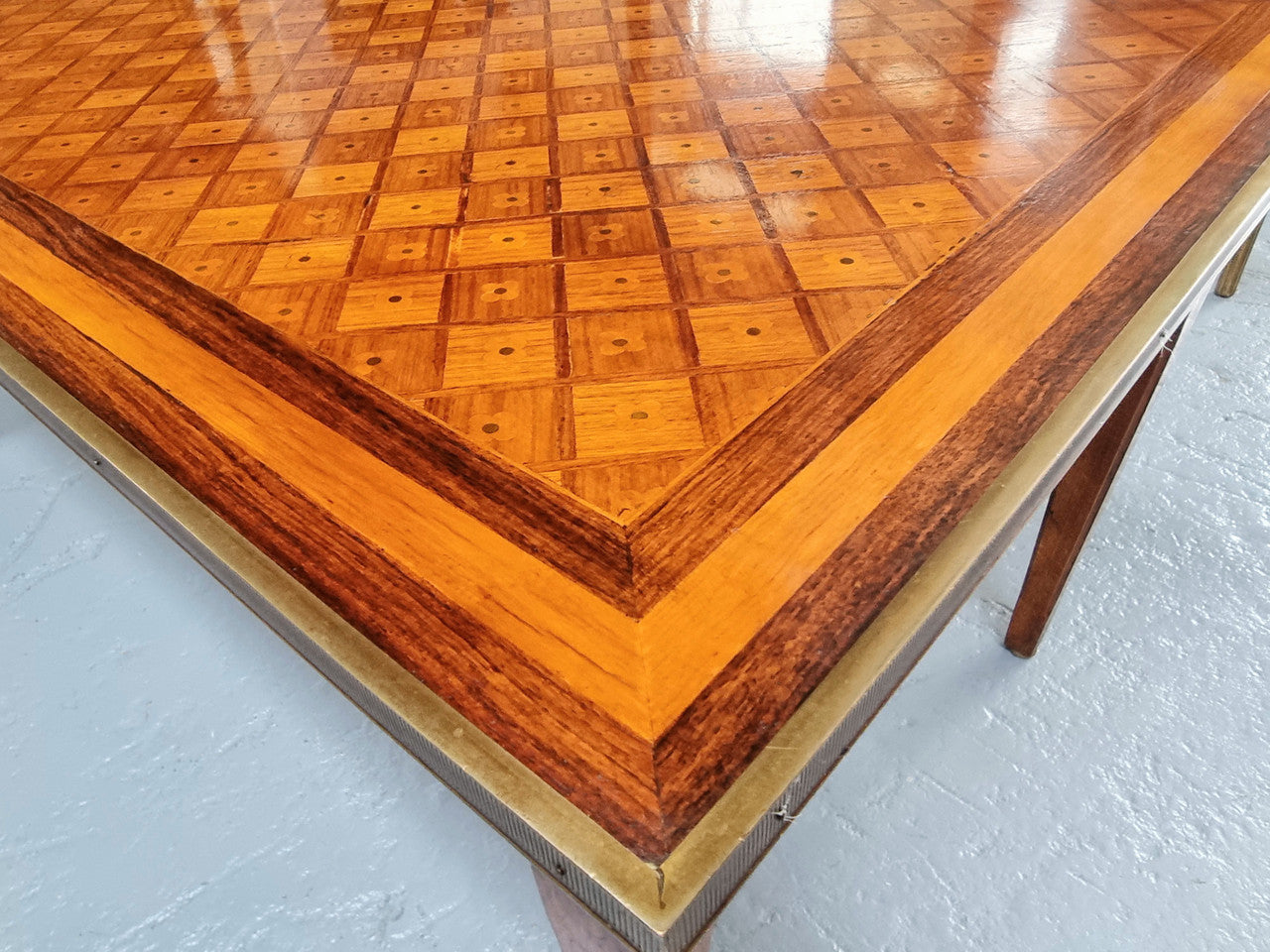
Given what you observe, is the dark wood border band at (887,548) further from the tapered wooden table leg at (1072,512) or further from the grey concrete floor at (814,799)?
the grey concrete floor at (814,799)

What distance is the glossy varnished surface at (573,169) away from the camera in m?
0.74

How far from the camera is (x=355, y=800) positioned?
108 cm

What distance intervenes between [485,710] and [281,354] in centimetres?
39

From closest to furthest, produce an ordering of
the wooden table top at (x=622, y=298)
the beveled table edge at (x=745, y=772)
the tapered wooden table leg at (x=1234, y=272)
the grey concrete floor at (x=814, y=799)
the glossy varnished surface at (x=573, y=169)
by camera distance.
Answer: the beveled table edge at (x=745, y=772) → the wooden table top at (x=622, y=298) → the glossy varnished surface at (x=573, y=169) → the grey concrete floor at (x=814, y=799) → the tapered wooden table leg at (x=1234, y=272)

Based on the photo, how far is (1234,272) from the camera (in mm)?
1729

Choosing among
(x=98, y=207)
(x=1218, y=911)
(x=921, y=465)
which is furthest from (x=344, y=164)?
(x=1218, y=911)

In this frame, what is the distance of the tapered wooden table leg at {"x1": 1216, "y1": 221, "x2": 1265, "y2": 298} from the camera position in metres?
1.71

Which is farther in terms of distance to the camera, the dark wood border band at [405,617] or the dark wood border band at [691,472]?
the dark wood border band at [691,472]

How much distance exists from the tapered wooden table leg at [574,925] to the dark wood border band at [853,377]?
0.51 ft

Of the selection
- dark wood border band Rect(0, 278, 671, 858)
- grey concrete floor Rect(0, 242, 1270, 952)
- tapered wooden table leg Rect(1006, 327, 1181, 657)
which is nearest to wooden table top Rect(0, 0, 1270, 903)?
dark wood border band Rect(0, 278, 671, 858)

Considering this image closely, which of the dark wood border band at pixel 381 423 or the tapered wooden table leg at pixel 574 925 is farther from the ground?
the dark wood border band at pixel 381 423

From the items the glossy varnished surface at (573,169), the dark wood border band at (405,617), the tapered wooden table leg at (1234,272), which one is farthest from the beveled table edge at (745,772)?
the tapered wooden table leg at (1234,272)

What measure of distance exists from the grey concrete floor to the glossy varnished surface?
1.77 ft

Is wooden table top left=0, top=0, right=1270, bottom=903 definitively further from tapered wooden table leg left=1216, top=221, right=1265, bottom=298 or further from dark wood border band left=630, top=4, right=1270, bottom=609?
tapered wooden table leg left=1216, top=221, right=1265, bottom=298
